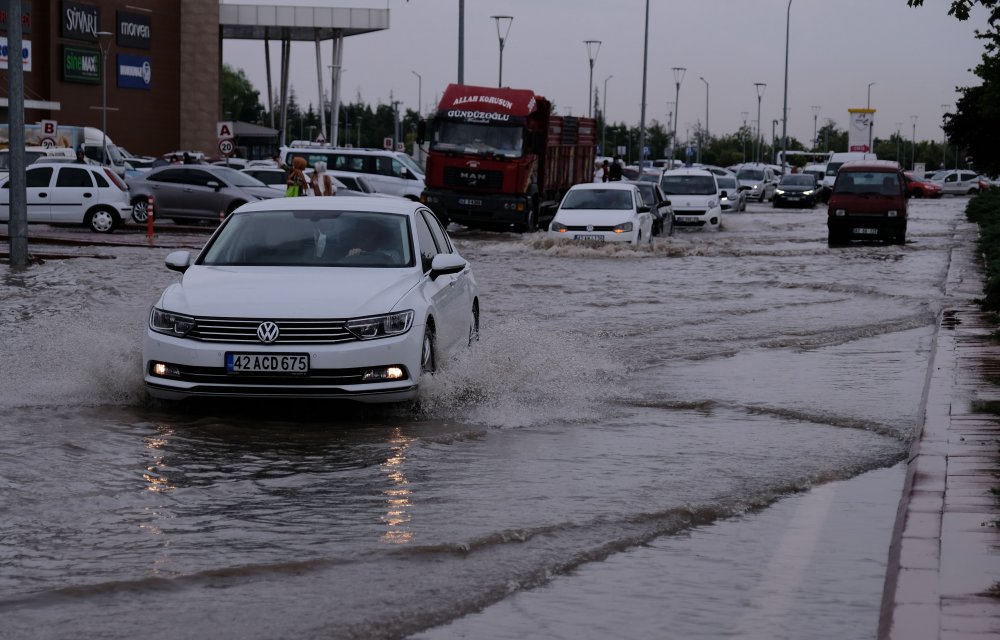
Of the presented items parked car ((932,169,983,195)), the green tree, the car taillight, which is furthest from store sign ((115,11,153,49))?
the green tree

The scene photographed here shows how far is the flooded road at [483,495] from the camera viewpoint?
18.2 feet

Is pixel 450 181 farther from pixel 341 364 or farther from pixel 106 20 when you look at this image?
pixel 106 20

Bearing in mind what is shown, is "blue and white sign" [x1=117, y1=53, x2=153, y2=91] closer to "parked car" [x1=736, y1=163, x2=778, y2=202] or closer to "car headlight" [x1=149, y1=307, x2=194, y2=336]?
"parked car" [x1=736, y1=163, x2=778, y2=202]

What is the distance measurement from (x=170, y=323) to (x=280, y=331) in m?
0.77

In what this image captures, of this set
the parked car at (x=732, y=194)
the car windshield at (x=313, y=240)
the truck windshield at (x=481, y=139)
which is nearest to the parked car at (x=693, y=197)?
the truck windshield at (x=481, y=139)

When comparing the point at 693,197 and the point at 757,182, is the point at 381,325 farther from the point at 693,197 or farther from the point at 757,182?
the point at 757,182

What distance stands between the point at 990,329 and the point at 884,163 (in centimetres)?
2076

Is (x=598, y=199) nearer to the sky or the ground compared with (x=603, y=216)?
nearer to the sky

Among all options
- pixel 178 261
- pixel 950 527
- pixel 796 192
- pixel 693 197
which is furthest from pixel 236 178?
pixel 796 192

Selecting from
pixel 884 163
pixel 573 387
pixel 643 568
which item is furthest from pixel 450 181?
pixel 643 568

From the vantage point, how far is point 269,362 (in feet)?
30.5

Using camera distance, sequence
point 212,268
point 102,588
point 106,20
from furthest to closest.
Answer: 1. point 106,20
2. point 212,268
3. point 102,588

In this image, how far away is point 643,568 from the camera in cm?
626

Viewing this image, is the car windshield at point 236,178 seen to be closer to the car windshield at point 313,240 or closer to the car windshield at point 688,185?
the car windshield at point 688,185
